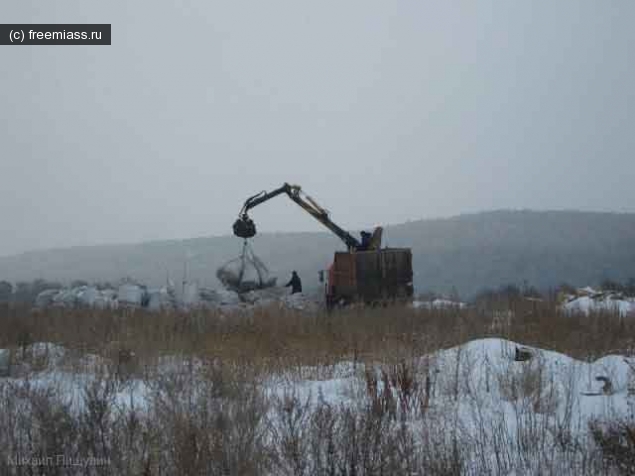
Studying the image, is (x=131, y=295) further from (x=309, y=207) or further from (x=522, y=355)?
(x=522, y=355)

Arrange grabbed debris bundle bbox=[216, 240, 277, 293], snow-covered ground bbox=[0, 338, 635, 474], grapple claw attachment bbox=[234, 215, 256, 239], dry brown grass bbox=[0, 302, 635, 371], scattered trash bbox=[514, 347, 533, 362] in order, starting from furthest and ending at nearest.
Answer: grabbed debris bundle bbox=[216, 240, 277, 293] < grapple claw attachment bbox=[234, 215, 256, 239] < dry brown grass bbox=[0, 302, 635, 371] < scattered trash bbox=[514, 347, 533, 362] < snow-covered ground bbox=[0, 338, 635, 474]

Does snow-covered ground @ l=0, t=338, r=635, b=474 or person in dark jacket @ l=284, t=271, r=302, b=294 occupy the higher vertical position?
person in dark jacket @ l=284, t=271, r=302, b=294

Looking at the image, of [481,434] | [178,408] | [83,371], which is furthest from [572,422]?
[83,371]

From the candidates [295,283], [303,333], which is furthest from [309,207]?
[303,333]

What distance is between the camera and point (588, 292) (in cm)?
1902

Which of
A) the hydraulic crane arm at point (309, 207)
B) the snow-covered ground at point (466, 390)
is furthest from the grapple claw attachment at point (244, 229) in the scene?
the snow-covered ground at point (466, 390)

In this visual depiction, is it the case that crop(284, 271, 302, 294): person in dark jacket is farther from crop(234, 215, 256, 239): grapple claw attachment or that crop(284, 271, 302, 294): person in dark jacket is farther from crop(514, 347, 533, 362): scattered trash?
crop(514, 347, 533, 362): scattered trash

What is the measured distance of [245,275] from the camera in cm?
2066

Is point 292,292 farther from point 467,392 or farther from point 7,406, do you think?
point 7,406

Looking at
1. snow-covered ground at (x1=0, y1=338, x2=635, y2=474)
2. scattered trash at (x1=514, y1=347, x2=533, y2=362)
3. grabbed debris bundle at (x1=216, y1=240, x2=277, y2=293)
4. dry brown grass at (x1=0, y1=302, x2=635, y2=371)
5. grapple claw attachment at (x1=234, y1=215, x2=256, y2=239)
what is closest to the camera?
snow-covered ground at (x1=0, y1=338, x2=635, y2=474)

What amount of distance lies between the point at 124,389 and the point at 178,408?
2.85 meters

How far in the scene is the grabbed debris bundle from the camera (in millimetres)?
20609

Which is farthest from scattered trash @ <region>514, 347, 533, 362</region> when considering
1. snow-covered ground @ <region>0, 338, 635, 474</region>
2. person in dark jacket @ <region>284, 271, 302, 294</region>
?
person in dark jacket @ <region>284, 271, 302, 294</region>

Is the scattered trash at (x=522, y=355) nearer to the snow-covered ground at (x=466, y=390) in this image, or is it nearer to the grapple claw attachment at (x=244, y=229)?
the snow-covered ground at (x=466, y=390)
